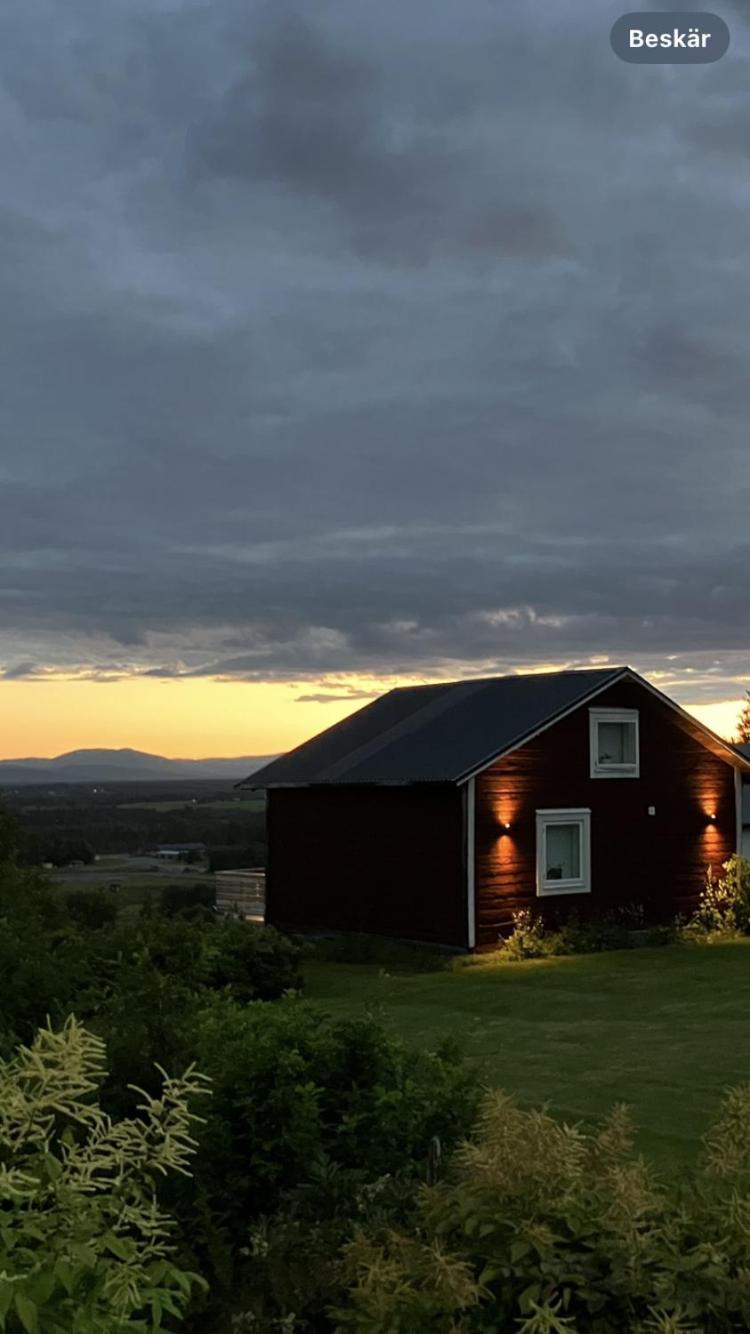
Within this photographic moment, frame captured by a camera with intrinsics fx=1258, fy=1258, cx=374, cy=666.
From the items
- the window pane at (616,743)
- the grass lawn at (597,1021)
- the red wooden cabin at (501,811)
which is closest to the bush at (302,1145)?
the grass lawn at (597,1021)

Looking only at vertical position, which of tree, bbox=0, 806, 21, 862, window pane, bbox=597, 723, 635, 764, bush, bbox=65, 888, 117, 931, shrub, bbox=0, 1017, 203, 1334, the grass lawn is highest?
Result: window pane, bbox=597, 723, 635, 764

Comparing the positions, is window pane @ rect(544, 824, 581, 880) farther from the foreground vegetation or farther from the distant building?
the distant building

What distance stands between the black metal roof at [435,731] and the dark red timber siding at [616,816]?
17.7 inches

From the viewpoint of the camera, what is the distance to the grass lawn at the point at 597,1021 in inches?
483

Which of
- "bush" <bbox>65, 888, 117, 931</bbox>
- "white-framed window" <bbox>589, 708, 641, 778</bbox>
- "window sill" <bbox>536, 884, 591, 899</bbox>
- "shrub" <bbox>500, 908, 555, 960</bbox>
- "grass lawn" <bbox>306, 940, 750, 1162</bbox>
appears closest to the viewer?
"grass lawn" <bbox>306, 940, 750, 1162</bbox>

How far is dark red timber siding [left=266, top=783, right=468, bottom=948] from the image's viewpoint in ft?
80.2

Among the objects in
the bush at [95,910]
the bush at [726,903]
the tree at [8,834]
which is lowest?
the bush at [726,903]


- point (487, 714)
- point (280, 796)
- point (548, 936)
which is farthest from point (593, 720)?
point (280, 796)

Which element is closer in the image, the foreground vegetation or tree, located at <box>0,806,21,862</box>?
the foreground vegetation

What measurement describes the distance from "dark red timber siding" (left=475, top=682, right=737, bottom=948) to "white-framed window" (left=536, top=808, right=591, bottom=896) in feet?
0.53

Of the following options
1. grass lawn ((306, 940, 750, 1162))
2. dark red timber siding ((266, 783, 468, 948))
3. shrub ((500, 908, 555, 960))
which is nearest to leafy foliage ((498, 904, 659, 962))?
shrub ((500, 908, 555, 960))

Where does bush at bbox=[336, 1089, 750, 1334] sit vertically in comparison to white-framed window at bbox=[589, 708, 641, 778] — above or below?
below

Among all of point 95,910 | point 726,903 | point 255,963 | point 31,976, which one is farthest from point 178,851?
point 31,976

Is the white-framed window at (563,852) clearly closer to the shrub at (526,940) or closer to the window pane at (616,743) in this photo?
the shrub at (526,940)
